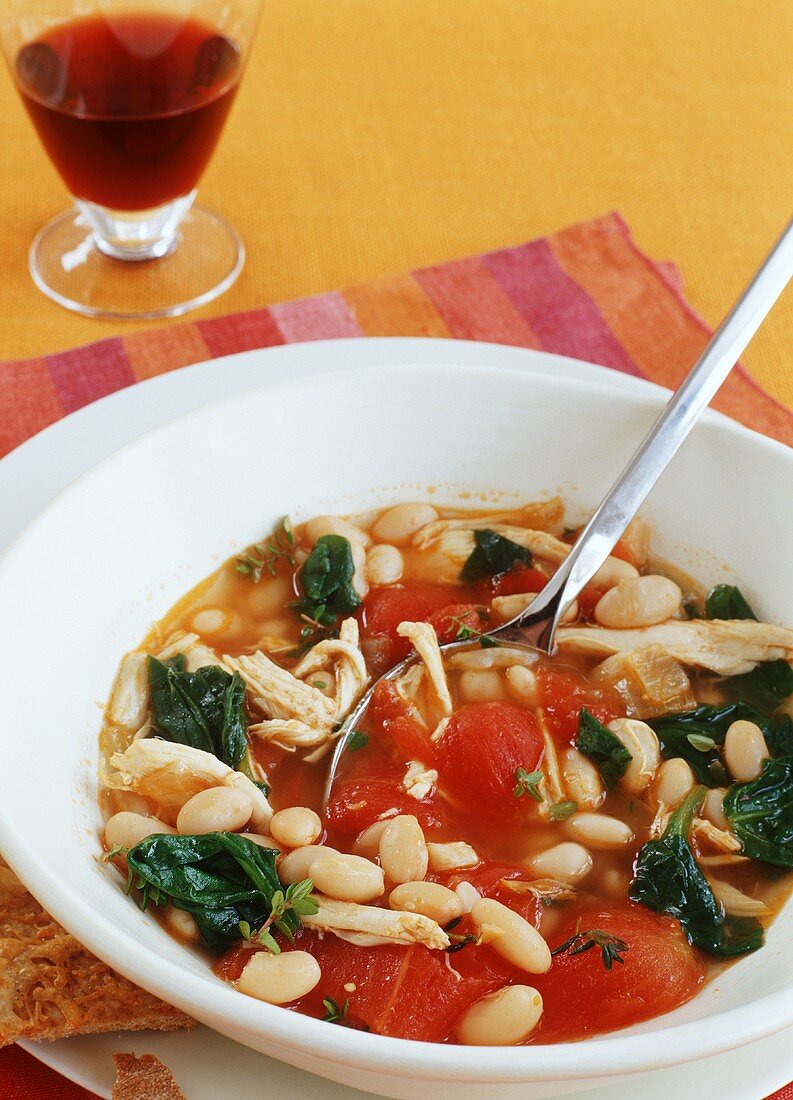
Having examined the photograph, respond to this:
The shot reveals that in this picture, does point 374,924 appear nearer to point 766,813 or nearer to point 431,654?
point 431,654

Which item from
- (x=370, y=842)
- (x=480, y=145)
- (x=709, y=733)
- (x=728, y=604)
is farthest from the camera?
(x=480, y=145)

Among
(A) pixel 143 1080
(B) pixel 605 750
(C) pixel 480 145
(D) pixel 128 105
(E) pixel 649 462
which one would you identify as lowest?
(A) pixel 143 1080

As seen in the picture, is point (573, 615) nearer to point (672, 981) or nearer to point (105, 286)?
point (672, 981)

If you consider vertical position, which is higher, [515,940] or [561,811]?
[515,940]

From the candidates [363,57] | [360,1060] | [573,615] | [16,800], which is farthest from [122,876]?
[363,57]

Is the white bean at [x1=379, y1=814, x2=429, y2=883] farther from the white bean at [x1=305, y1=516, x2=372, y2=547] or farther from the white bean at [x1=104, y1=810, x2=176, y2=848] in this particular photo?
the white bean at [x1=305, y1=516, x2=372, y2=547]

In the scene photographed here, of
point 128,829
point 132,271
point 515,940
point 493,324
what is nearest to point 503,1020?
point 515,940
